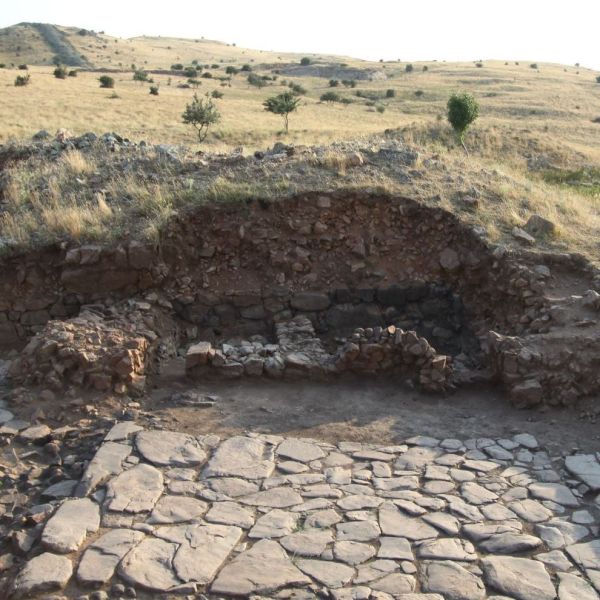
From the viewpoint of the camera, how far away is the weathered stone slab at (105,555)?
4.07 metres

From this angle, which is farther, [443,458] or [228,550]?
[443,458]

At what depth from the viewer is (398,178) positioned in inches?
382

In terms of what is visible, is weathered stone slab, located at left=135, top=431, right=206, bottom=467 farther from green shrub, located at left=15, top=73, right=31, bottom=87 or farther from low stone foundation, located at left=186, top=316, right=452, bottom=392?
green shrub, located at left=15, top=73, right=31, bottom=87

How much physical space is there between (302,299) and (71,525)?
468 centimetres

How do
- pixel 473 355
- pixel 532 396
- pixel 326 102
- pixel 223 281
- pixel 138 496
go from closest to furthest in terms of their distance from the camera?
pixel 138 496 < pixel 532 396 < pixel 473 355 < pixel 223 281 < pixel 326 102

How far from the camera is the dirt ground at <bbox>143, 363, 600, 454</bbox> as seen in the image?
619 cm

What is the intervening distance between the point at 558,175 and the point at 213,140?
1155 centimetres

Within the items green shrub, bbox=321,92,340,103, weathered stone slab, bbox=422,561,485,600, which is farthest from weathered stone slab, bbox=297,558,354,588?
green shrub, bbox=321,92,340,103

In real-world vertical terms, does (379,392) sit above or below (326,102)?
below

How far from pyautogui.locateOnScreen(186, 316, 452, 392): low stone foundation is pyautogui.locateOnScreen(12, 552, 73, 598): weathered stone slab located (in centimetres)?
313

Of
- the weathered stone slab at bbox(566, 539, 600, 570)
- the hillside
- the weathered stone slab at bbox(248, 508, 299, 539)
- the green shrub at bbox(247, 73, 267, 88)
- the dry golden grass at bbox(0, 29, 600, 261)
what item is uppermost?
the hillside

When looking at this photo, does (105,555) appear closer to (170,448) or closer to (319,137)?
(170,448)

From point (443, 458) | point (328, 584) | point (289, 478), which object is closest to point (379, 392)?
point (443, 458)

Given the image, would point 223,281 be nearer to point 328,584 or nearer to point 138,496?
point 138,496
